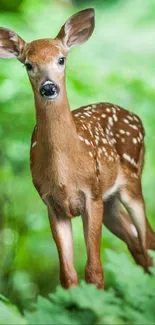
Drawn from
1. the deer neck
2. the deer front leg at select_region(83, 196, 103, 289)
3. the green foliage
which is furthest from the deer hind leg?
the green foliage

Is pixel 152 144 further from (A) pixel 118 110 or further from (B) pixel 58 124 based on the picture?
(B) pixel 58 124

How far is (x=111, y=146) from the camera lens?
1733 millimetres

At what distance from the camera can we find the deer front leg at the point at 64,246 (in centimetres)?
164

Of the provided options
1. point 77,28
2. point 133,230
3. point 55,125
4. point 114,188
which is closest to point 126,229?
point 133,230

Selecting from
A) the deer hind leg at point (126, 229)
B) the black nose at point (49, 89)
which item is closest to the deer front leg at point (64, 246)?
the deer hind leg at point (126, 229)

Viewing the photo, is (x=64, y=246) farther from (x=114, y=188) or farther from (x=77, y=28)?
(x=77, y=28)

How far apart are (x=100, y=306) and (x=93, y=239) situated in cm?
49

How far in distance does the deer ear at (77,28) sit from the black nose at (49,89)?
0.52 feet

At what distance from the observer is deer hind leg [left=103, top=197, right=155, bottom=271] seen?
1.79 metres

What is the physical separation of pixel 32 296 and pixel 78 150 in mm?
416

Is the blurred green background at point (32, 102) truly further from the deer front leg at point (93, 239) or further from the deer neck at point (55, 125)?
the deer neck at point (55, 125)

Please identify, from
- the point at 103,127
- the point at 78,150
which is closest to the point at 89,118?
the point at 103,127

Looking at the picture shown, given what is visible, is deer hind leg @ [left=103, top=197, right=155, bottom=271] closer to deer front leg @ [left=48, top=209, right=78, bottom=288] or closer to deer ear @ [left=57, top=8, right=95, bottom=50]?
deer front leg @ [left=48, top=209, right=78, bottom=288]

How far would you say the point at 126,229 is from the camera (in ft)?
5.91
